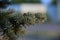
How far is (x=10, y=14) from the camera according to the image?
0.65m

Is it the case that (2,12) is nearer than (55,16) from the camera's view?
Yes

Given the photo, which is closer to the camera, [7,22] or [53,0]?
[7,22]

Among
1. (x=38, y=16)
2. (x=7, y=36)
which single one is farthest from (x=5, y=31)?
(x=38, y=16)

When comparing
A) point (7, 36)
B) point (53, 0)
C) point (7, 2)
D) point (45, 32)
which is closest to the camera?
point (7, 36)

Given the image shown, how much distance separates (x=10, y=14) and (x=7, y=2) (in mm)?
287

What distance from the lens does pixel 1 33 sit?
632 mm

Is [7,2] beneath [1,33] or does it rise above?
above

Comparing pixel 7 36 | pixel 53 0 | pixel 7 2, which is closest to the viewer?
pixel 7 36

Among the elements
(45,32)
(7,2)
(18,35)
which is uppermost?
(7,2)

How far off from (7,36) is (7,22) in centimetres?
5

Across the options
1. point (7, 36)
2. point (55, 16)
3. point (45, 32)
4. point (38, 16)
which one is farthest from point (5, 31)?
point (55, 16)

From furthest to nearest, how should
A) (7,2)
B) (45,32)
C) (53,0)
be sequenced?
1. (53,0)
2. (45,32)
3. (7,2)

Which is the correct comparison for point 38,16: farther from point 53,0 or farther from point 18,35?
point 53,0

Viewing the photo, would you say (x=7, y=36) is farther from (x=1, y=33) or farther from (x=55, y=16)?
(x=55, y=16)
